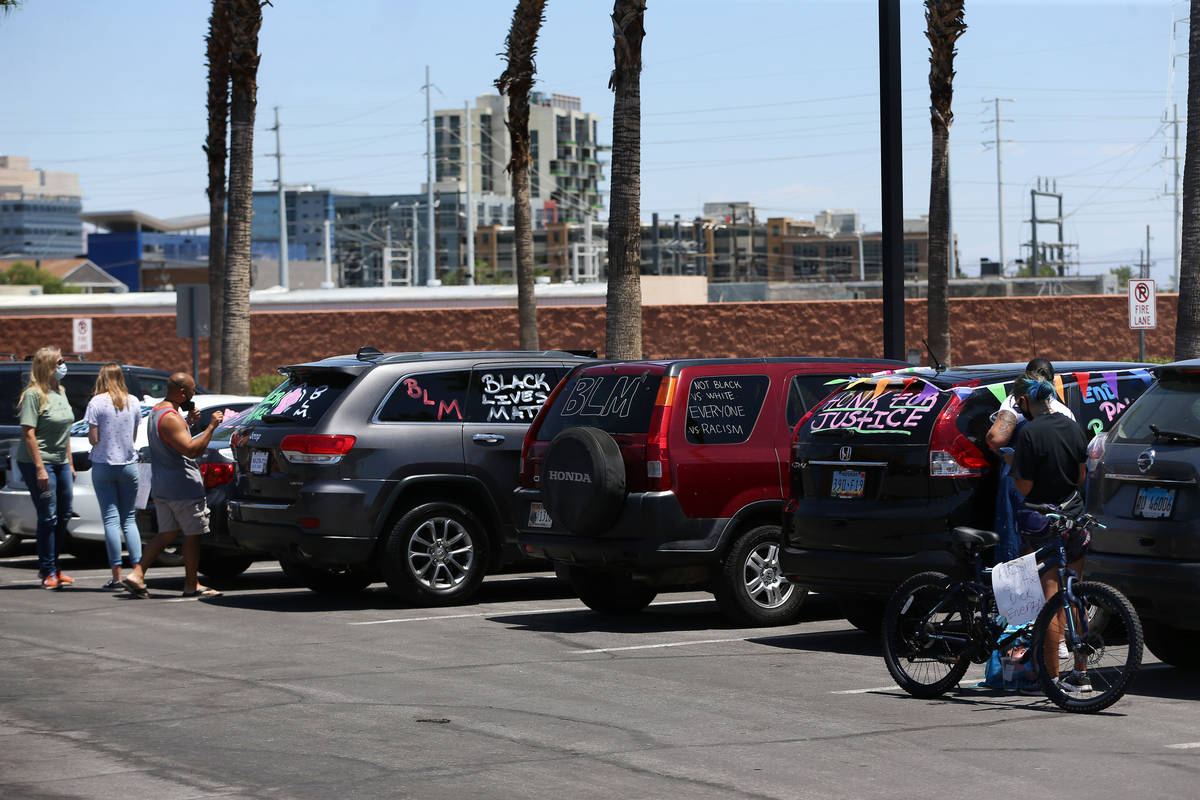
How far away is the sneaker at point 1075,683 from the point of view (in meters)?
8.09

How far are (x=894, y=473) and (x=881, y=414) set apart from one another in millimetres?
428

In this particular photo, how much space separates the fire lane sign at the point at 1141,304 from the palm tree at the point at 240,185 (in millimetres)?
13588

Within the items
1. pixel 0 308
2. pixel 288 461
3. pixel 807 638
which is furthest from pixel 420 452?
pixel 0 308

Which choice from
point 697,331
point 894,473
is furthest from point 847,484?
point 697,331

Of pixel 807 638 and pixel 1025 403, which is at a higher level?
pixel 1025 403

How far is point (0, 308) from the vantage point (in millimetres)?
52219

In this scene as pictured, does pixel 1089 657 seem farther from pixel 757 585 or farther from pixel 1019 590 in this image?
pixel 757 585

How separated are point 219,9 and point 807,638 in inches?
785

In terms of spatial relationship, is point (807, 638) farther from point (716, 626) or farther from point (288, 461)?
point (288, 461)

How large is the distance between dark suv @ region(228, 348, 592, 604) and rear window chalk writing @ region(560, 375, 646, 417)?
120cm

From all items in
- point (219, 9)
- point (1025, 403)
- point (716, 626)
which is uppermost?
point (219, 9)

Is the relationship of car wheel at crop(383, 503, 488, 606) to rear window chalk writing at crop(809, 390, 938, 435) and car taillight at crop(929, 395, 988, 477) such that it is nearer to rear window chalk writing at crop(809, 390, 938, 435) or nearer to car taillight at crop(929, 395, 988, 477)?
rear window chalk writing at crop(809, 390, 938, 435)

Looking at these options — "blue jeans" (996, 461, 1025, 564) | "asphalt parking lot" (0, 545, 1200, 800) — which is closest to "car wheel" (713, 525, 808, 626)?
"asphalt parking lot" (0, 545, 1200, 800)

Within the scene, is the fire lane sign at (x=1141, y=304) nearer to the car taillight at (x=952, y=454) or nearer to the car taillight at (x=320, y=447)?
the car taillight at (x=320, y=447)
